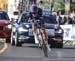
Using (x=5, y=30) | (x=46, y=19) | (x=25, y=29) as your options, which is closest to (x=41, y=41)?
(x=25, y=29)

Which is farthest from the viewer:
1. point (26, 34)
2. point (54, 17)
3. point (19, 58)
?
point (54, 17)

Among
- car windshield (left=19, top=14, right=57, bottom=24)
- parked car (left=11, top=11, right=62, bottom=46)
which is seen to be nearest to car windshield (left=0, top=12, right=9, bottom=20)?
parked car (left=11, top=11, right=62, bottom=46)

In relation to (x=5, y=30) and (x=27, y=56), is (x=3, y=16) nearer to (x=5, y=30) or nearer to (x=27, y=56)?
(x=5, y=30)

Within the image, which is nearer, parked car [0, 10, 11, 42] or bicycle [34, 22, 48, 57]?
bicycle [34, 22, 48, 57]

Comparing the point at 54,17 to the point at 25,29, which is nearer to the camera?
the point at 25,29

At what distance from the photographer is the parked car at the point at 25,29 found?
59.0 ft

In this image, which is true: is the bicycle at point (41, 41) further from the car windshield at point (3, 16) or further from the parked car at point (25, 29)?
the car windshield at point (3, 16)

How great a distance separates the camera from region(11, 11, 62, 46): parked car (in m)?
18.0

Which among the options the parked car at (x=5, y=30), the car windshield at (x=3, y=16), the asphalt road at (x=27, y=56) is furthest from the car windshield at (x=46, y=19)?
the asphalt road at (x=27, y=56)

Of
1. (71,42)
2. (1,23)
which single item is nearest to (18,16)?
(1,23)

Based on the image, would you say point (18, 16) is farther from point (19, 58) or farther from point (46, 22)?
point (19, 58)

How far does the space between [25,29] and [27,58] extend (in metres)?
4.12

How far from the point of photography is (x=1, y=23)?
20000mm

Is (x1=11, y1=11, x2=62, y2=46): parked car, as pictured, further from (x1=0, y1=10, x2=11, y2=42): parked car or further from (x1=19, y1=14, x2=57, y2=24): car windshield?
(x1=0, y1=10, x2=11, y2=42): parked car
